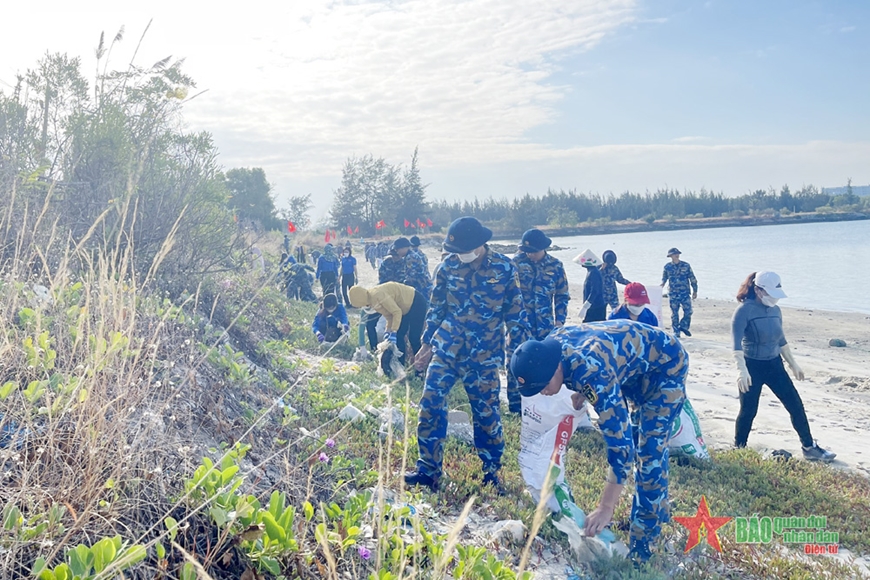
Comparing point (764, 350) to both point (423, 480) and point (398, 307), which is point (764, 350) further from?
point (398, 307)

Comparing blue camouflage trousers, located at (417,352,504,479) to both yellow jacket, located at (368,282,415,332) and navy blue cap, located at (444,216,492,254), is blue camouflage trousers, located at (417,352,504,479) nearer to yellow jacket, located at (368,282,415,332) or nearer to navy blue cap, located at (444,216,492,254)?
navy blue cap, located at (444,216,492,254)

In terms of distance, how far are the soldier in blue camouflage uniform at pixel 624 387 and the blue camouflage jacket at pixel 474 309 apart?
1.21 metres

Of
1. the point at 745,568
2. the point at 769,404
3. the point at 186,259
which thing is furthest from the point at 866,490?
the point at 186,259

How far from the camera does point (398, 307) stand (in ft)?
25.0

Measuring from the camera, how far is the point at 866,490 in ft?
16.3

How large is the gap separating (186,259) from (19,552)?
7.41 m

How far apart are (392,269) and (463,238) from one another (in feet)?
16.1

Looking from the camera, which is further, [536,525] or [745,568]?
[745,568]

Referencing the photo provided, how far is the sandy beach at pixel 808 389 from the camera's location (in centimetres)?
654

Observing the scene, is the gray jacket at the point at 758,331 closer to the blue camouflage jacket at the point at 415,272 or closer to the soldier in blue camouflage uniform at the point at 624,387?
the soldier in blue camouflage uniform at the point at 624,387

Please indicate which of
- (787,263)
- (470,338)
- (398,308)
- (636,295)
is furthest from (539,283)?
(787,263)

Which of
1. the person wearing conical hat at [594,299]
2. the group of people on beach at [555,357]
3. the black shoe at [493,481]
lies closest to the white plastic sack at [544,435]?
the group of people on beach at [555,357]

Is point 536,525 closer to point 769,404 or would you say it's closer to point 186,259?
point 769,404

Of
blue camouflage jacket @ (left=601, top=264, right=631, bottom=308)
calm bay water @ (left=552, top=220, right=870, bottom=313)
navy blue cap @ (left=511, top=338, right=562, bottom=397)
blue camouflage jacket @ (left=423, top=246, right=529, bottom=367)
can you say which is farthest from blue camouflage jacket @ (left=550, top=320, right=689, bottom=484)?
calm bay water @ (left=552, top=220, right=870, bottom=313)
